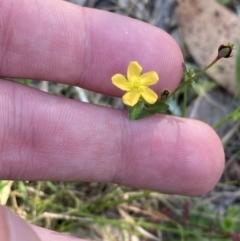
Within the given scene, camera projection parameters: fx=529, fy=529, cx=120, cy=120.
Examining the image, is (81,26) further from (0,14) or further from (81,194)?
(81,194)

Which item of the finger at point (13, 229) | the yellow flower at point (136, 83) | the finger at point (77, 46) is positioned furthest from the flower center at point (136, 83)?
the finger at point (13, 229)

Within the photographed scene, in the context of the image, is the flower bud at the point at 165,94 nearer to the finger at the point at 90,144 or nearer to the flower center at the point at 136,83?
the flower center at the point at 136,83

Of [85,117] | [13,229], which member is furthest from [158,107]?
[13,229]

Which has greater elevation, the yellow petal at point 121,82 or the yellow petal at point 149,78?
the yellow petal at point 149,78

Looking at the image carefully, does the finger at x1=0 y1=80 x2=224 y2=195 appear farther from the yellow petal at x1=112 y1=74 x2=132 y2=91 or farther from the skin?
the yellow petal at x1=112 y1=74 x2=132 y2=91

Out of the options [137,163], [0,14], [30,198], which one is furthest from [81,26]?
[30,198]

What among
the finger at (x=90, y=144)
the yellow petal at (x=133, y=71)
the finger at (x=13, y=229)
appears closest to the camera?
the finger at (x=13, y=229)
